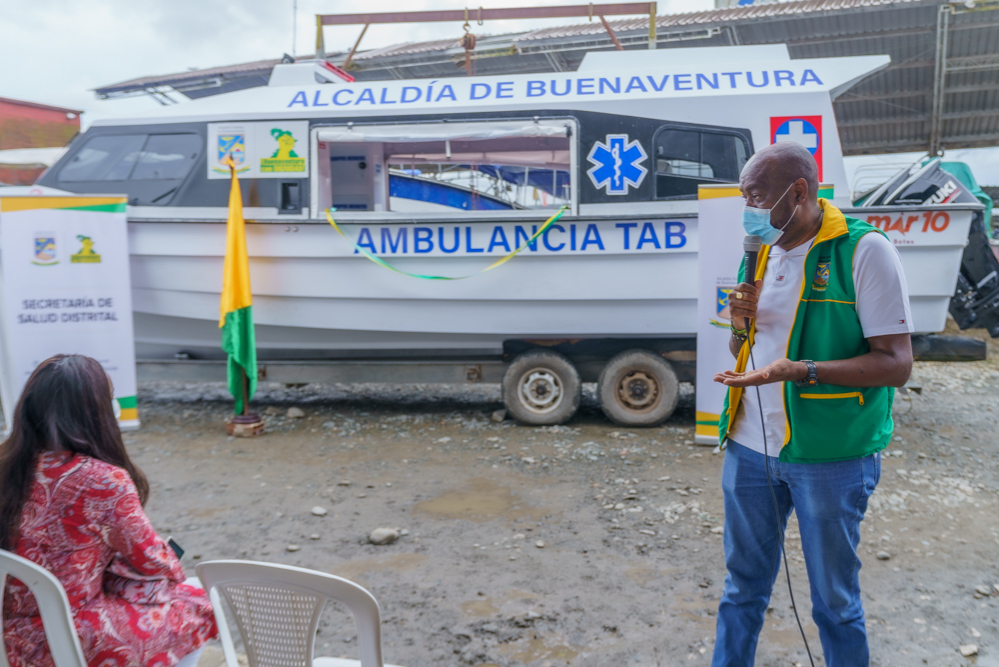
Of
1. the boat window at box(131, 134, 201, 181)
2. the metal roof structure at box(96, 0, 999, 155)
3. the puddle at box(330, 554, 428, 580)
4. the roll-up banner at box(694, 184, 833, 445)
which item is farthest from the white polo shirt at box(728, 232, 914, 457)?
the metal roof structure at box(96, 0, 999, 155)

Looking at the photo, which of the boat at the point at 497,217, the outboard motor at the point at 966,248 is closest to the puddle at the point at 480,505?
the boat at the point at 497,217

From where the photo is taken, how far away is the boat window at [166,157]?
559cm

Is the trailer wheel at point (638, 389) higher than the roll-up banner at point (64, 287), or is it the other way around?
the roll-up banner at point (64, 287)

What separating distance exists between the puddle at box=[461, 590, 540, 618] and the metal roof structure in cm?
645

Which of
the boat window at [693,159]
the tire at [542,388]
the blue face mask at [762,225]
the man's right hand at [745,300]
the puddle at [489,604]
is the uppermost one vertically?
the boat window at [693,159]

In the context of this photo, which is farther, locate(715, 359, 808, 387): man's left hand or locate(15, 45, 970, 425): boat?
locate(15, 45, 970, 425): boat

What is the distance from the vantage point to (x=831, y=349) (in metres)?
1.75

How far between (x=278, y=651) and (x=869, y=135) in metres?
12.1

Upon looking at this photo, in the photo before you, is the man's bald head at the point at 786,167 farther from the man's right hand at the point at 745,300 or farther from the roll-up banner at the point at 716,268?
the roll-up banner at the point at 716,268

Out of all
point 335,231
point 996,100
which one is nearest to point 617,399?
point 335,231

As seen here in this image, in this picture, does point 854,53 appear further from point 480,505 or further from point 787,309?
point 787,309

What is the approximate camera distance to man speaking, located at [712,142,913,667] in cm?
170

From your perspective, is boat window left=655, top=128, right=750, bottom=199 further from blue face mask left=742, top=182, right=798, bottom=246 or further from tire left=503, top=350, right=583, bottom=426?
blue face mask left=742, top=182, right=798, bottom=246

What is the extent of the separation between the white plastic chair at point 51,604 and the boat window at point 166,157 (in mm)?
4691
